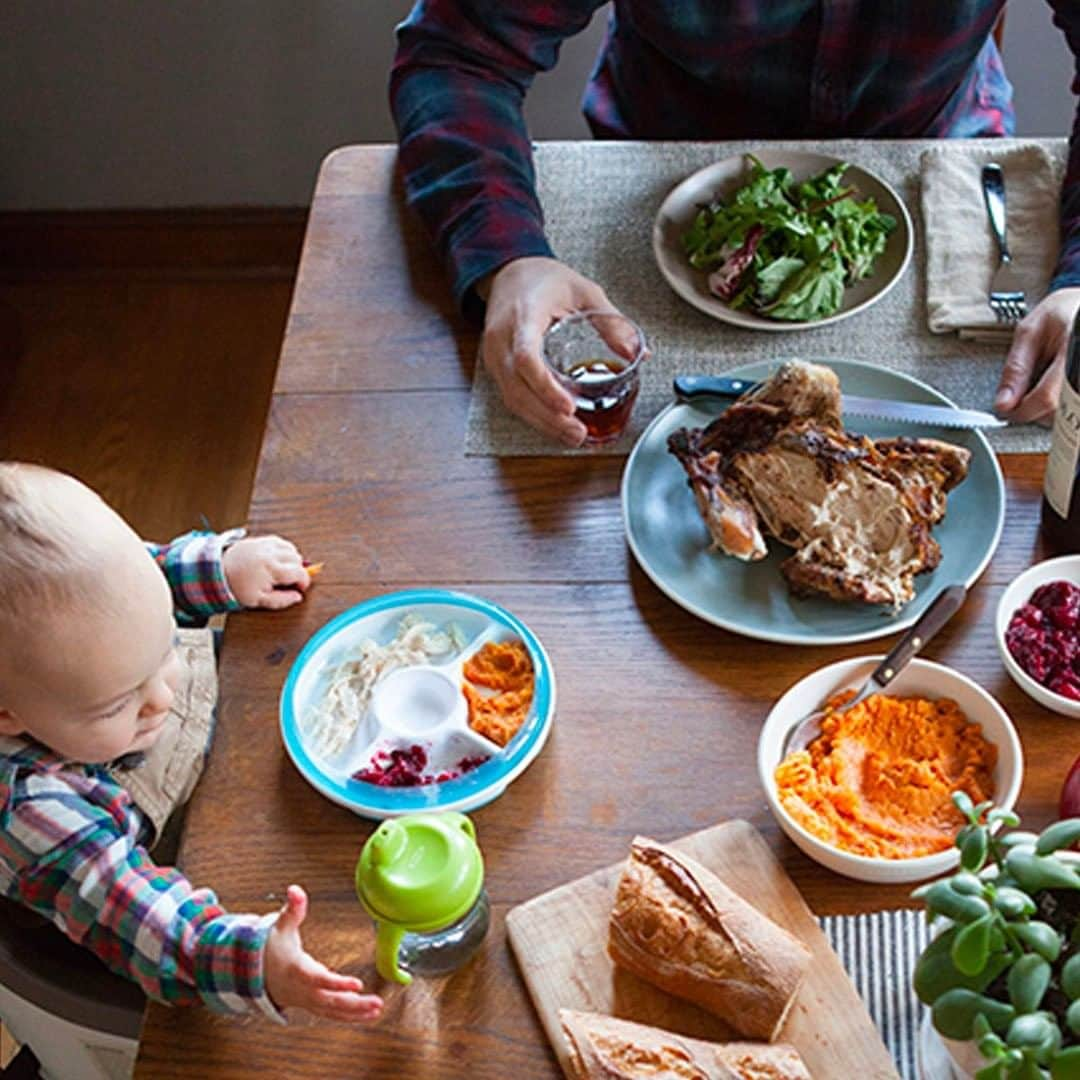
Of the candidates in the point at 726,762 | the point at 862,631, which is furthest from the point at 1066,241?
the point at 726,762

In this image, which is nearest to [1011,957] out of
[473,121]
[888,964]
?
[888,964]

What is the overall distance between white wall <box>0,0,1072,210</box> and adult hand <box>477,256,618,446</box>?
1469 millimetres

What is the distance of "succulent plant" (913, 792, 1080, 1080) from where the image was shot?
71 cm

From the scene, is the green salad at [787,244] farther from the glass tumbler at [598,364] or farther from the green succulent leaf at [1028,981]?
the green succulent leaf at [1028,981]

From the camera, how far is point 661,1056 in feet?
3.02

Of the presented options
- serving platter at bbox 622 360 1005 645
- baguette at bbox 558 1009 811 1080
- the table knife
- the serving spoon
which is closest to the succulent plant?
baguette at bbox 558 1009 811 1080

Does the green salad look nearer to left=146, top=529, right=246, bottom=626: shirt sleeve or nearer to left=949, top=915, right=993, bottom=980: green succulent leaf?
left=146, top=529, right=246, bottom=626: shirt sleeve

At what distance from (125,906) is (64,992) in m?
0.19

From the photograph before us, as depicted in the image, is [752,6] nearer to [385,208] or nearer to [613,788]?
[385,208]

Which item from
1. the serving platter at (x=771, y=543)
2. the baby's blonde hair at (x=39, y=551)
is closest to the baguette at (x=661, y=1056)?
the serving platter at (x=771, y=543)

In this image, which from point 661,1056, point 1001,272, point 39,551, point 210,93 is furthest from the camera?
point 210,93

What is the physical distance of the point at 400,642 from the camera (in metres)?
1.20

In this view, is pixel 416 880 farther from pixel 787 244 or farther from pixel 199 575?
pixel 787 244

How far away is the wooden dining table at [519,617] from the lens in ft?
3.27
